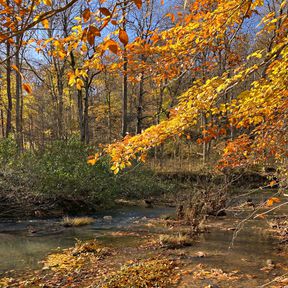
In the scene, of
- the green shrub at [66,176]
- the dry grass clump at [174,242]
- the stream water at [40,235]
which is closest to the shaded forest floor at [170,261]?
the dry grass clump at [174,242]

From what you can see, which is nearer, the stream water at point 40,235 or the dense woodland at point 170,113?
the dense woodland at point 170,113

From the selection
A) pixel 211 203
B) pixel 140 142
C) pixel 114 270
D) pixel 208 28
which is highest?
pixel 208 28

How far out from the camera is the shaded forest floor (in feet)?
18.5

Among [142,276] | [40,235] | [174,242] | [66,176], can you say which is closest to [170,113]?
[142,276]

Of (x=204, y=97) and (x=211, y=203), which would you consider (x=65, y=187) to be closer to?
(x=211, y=203)

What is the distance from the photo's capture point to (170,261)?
673 centimetres

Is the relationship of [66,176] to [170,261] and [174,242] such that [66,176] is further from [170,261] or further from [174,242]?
[170,261]

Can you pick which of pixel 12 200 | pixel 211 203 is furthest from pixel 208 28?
pixel 12 200

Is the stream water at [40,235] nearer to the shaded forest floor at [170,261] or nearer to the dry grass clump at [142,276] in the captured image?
the shaded forest floor at [170,261]

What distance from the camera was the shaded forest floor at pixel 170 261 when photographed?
5.65 m

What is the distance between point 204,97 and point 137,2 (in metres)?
2.37

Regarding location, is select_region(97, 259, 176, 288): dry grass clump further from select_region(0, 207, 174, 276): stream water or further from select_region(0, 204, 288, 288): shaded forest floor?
select_region(0, 207, 174, 276): stream water

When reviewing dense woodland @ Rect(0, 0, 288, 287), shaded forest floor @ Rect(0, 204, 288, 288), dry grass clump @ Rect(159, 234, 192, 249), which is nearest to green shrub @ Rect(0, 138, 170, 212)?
dense woodland @ Rect(0, 0, 288, 287)

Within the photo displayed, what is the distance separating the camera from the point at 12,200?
37.1ft
